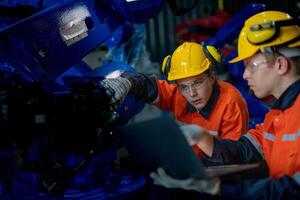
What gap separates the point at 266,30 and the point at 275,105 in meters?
0.37

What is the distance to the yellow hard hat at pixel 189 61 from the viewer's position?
3.02m

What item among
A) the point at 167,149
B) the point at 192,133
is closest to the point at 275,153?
the point at 192,133

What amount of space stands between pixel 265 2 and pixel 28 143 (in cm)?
234

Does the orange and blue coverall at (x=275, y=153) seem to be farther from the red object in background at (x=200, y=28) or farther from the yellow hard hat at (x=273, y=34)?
the red object in background at (x=200, y=28)

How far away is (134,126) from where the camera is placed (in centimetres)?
208

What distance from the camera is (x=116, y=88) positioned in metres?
2.71

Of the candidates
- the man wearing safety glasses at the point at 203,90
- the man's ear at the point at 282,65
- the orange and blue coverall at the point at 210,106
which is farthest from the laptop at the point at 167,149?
the orange and blue coverall at the point at 210,106

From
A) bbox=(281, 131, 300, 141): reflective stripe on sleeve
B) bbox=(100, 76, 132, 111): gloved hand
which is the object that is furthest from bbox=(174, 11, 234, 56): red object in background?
bbox=(281, 131, 300, 141): reflective stripe on sleeve

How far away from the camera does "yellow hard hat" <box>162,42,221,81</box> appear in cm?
302

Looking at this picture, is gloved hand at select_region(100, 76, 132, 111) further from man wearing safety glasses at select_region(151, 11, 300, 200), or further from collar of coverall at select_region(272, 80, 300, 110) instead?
collar of coverall at select_region(272, 80, 300, 110)

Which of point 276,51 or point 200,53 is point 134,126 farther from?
point 200,53

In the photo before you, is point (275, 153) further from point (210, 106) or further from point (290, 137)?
point (210, 106)

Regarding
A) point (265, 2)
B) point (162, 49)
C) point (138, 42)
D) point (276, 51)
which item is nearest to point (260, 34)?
point (276, 51)

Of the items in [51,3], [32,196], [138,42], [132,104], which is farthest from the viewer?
[138,42]
